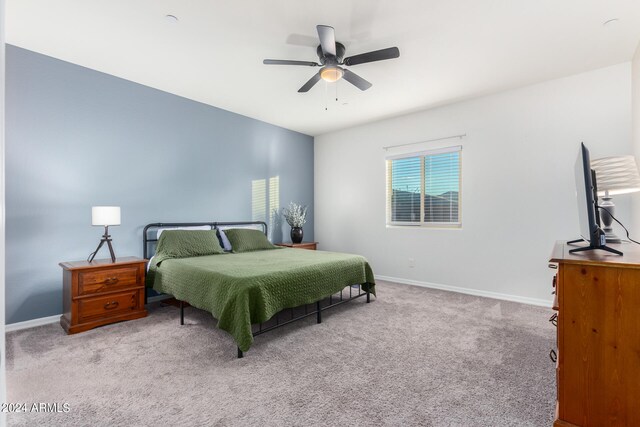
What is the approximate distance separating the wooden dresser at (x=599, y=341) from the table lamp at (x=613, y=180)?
2.84 feet

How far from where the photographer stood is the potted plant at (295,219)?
17.6 feet

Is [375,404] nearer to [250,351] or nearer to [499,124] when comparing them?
[250,351]

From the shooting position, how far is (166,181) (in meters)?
4.06

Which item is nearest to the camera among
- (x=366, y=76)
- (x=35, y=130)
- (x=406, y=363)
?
(x=406, y=363)

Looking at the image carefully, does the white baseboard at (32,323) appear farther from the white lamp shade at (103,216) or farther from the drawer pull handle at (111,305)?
the white lamp shade at (103,216)

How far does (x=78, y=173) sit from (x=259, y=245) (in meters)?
2.25

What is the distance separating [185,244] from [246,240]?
34.1 inches

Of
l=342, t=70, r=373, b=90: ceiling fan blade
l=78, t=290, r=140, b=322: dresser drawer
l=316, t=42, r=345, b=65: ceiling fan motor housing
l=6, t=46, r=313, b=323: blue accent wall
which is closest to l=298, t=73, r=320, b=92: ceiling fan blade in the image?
l=316, t=42, r=345, b=65: ceiling fan motor housing

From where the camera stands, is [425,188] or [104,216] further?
[425,188]

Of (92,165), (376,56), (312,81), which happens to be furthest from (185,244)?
(376,56)

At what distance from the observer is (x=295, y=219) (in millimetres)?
5387

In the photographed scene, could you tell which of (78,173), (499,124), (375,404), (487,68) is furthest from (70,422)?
(499,124)

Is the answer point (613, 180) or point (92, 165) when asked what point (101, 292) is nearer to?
point (92, 165)

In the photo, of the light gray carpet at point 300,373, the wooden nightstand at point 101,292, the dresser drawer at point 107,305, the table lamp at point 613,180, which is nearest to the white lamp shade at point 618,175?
the table lamp at point 613,180
